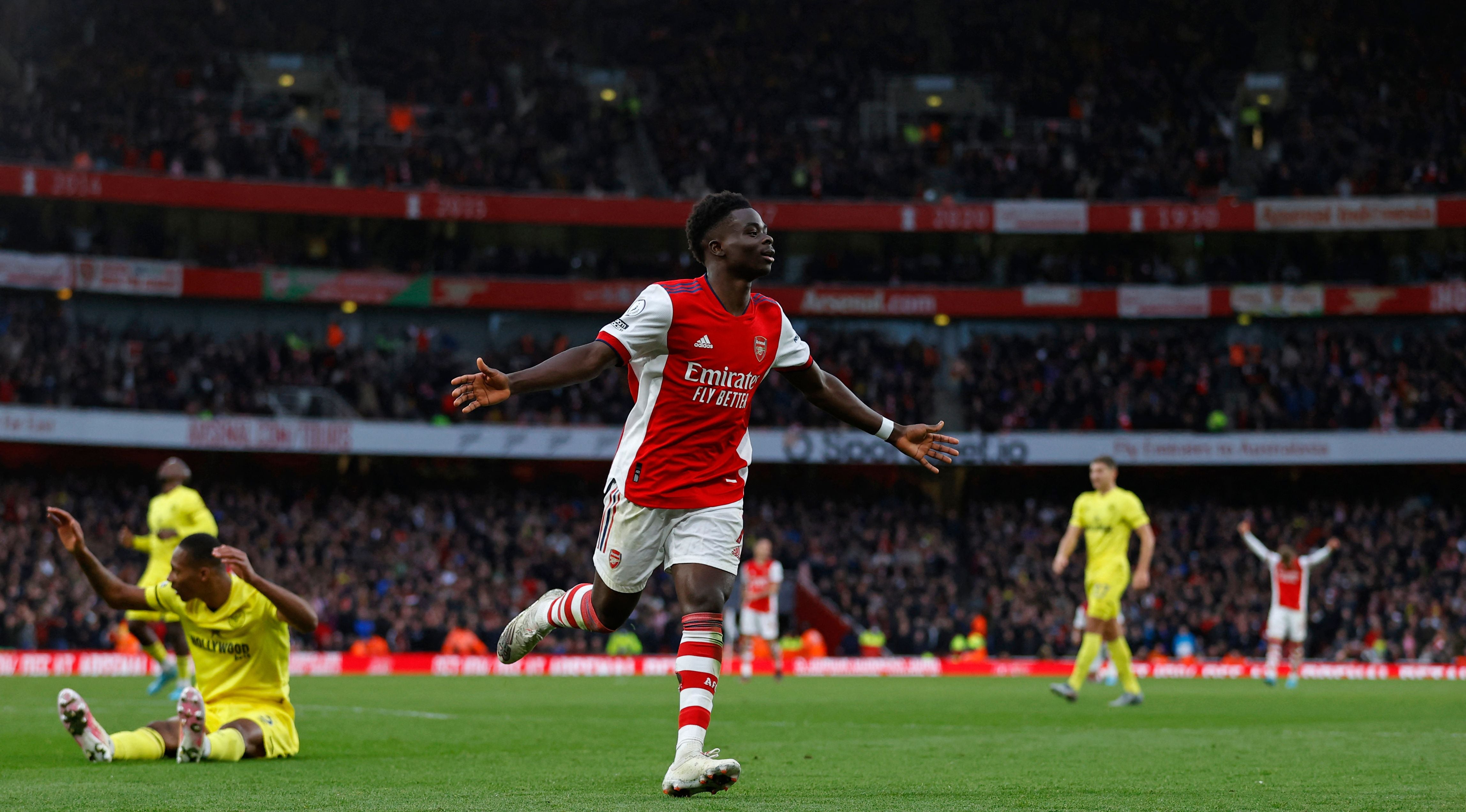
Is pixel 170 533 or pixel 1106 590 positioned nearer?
pixel 1106 590

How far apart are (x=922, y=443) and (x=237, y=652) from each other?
4071 mm

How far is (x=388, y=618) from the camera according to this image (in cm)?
3084

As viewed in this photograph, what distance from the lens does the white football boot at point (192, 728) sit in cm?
761

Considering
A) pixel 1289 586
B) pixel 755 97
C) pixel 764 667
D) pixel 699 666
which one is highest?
pixel 755 97

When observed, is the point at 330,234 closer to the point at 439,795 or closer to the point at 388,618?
the point at 388,618

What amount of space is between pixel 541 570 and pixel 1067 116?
20.9m

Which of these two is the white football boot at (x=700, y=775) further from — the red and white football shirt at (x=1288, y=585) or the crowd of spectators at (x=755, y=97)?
the crowd of spectators at (x=755, y=97)

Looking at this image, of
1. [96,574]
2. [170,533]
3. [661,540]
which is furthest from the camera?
[170,533]

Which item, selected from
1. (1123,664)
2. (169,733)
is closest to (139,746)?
(169,733)

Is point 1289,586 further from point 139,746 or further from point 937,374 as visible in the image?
point 139,746

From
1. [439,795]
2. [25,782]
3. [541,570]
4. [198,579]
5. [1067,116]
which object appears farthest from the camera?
[1067,116]

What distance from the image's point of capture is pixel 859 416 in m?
7.36

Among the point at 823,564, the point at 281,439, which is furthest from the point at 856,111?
the point at 281,439

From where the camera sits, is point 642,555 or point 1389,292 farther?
point 1389,292
